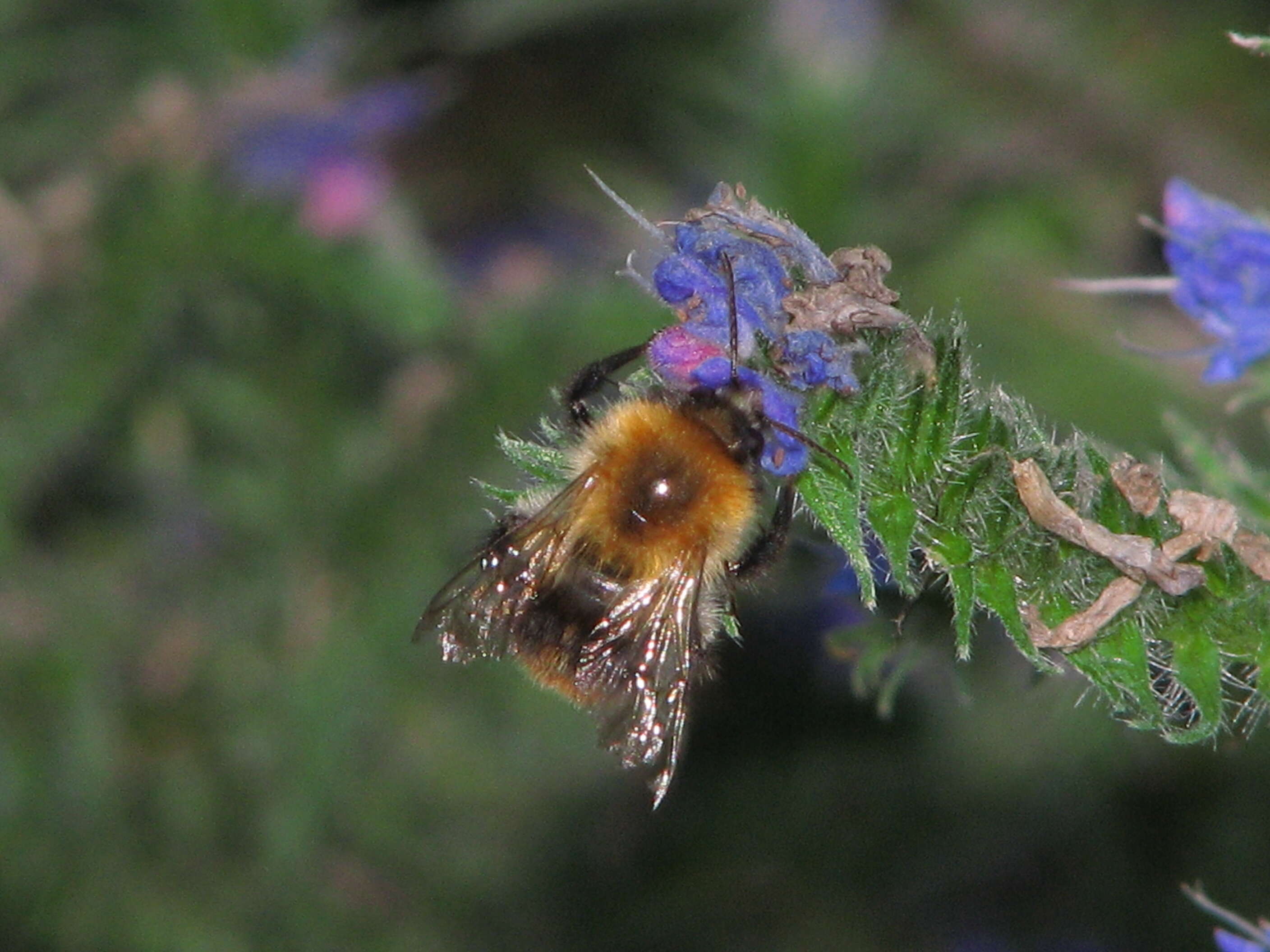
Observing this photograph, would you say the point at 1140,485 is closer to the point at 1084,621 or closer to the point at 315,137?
the point at 1084,621

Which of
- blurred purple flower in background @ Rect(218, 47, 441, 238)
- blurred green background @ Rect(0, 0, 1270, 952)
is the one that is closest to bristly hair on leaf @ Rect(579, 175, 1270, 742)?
blurred green background @ Rect(0, 0, 1270, 952)

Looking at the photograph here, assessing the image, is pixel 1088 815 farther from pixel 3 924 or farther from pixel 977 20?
pixel 3 924

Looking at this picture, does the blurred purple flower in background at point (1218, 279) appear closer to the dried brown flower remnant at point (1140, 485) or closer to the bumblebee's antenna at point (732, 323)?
the dried brown flower remnant at point (1140, 485)

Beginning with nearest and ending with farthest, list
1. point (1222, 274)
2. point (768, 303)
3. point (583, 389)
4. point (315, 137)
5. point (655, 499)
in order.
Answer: point (768, 303), point (1222, 274), point (655, 499), point (583, 389), point (315, 137)

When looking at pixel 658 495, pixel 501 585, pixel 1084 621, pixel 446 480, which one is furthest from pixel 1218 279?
pixel 446 480

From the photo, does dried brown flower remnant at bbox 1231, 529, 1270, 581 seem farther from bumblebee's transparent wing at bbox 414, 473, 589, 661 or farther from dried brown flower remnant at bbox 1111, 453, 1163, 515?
bumblebee's transparent wing at bbox 414, 473, 589, 661

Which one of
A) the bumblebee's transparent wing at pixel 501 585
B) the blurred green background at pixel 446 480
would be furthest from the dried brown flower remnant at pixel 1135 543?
the blurred green background at pixel 446 480

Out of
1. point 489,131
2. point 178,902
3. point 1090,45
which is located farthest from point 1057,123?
point 178,902
